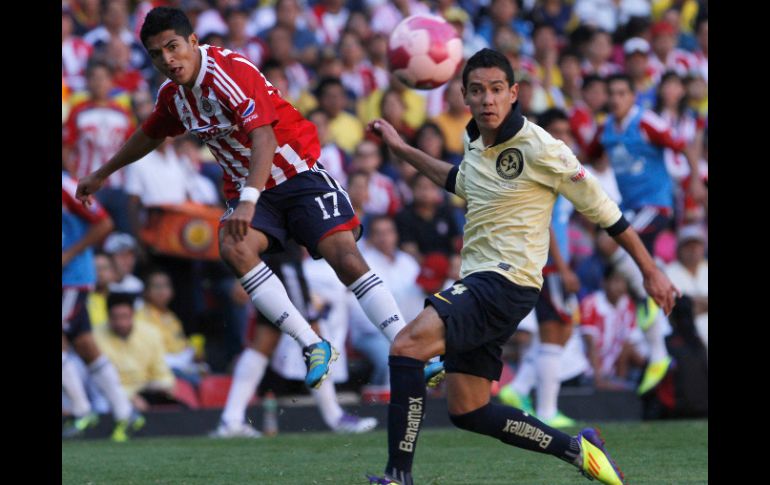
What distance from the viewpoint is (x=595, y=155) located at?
1235 centimetres

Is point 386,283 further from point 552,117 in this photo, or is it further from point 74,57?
point 74,57

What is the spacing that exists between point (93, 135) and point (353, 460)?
5442 millimetres

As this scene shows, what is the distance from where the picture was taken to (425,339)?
6.59 metres

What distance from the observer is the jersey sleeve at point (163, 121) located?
324 inches

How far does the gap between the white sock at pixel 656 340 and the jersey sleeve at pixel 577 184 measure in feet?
18.2

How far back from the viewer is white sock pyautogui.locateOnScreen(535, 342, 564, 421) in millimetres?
11570

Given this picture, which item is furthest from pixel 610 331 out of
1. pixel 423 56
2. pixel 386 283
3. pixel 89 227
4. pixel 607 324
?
pixel 423 56

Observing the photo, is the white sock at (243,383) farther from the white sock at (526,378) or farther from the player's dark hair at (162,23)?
the player's dark hair at (162,23)

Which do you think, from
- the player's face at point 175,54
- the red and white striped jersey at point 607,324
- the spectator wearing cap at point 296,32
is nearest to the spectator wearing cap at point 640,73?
the red and white striped jersey at point 607,324

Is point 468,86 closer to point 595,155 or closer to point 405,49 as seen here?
point 405,49

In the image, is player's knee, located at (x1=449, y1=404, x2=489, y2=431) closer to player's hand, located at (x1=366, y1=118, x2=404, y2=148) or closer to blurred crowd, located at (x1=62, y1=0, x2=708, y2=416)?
player's hand, located at (x1=366, y1=118, x2=404, y2=148)

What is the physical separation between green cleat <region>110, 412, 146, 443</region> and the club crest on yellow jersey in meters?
5.61
